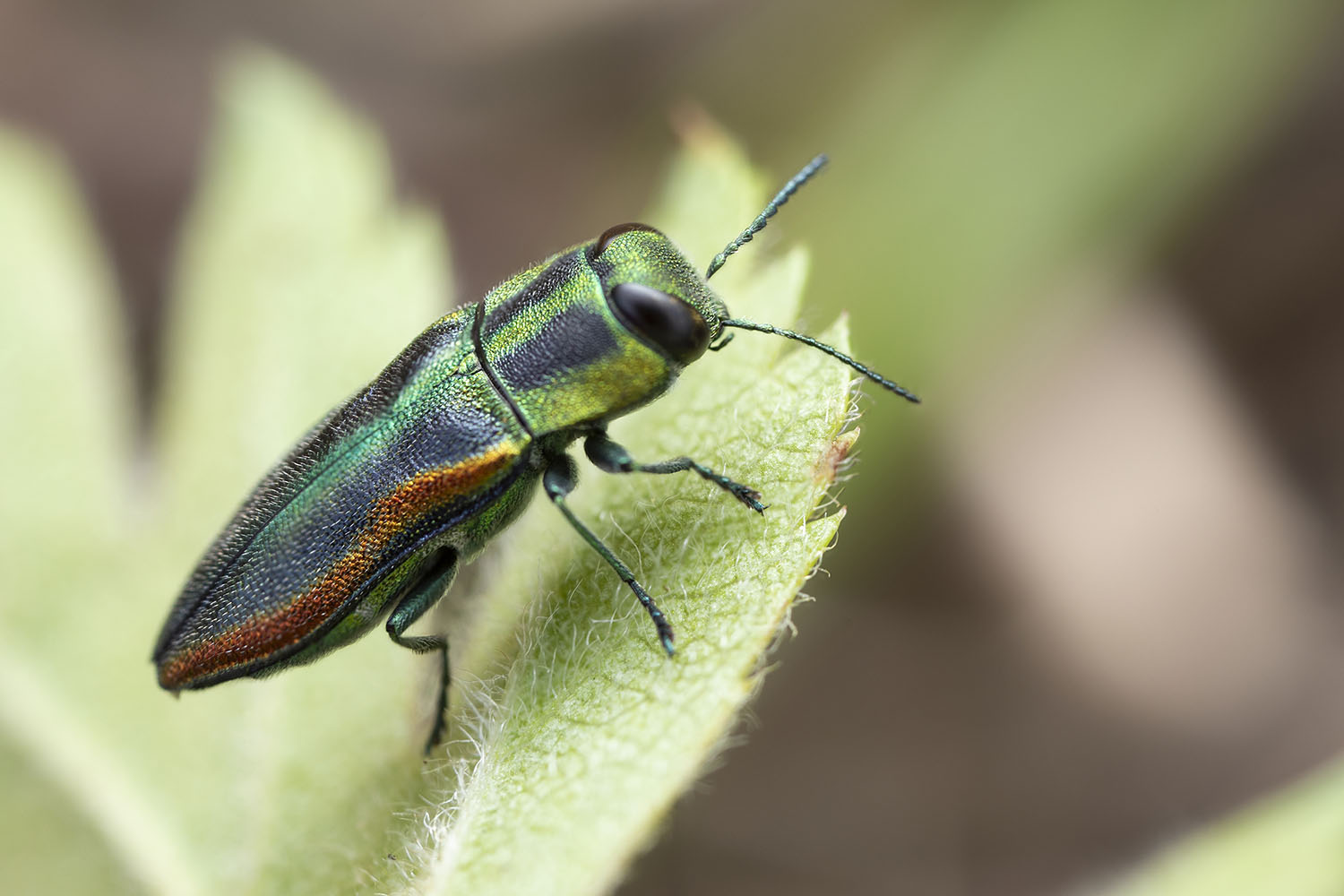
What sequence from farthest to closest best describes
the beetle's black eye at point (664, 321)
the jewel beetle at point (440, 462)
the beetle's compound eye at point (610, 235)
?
1. the beetle's compound eye at point (610, 235)
2. the jewel beetle at point (440, 462)
3. the beetle's black eye at point (664, 321)

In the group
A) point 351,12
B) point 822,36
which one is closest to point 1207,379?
point 822,36

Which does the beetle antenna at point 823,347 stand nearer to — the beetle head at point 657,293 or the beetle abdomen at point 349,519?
the beetle head at point 657,293

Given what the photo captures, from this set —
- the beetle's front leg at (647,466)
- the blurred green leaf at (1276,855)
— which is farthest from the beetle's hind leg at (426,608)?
the blurred green leaf at (1276,855)

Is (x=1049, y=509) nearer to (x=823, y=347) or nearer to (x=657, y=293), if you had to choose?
(x=823, y=347)

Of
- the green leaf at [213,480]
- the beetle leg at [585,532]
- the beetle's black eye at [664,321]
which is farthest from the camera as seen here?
the green leaf at [213,480]

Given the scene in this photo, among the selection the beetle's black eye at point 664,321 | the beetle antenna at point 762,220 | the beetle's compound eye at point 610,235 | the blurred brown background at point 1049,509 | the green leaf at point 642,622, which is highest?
the beetle's compound eye at point 610,235

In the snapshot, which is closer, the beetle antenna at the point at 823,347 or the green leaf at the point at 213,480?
the beetle antenna at the point at 823,347

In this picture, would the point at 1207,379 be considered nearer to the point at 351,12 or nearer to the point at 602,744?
the point at 602,744

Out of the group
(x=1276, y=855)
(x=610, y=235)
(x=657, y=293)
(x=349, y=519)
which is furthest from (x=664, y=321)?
(x=1276, y=855)

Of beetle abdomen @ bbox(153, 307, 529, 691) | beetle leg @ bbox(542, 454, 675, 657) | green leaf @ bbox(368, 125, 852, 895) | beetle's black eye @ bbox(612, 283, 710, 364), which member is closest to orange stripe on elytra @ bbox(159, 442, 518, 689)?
beetle abdomen @ bbox(153, 307, 529, 691)
